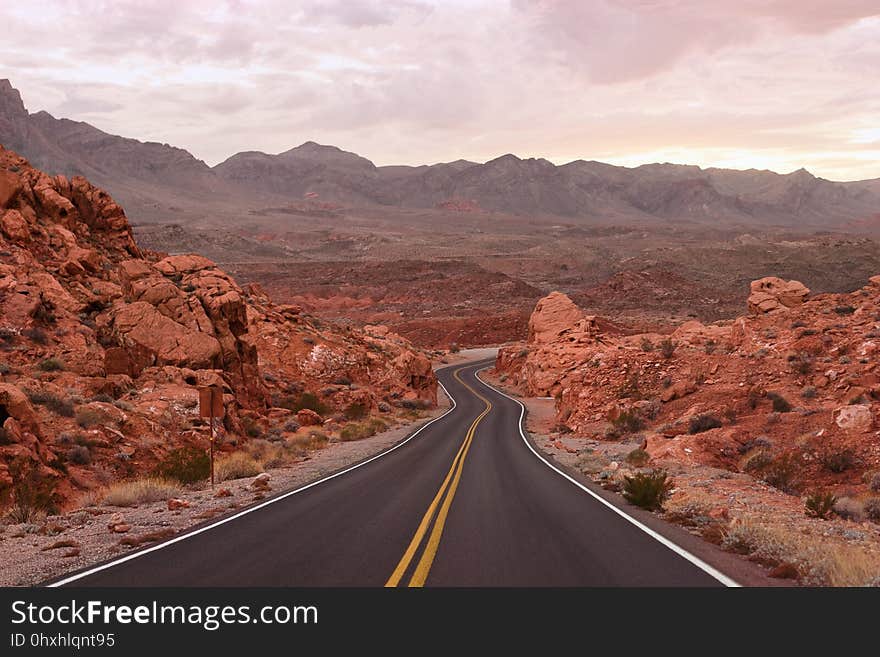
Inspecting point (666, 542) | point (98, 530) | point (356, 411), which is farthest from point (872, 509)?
point (356, 411)

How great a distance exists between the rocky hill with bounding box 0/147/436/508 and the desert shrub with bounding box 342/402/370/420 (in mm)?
105

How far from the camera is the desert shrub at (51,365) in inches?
770

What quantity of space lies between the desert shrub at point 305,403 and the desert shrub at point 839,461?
23.6 meters

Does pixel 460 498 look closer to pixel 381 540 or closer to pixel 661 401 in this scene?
pixel 381 540

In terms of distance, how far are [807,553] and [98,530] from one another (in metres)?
11.1

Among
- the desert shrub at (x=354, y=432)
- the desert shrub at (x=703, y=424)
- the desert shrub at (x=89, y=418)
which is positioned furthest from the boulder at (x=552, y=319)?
the desert shrub at (x=89, y=418)

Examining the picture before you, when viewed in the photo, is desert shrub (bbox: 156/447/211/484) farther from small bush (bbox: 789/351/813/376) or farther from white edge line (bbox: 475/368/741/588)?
small bush (bbox: 789/351/813/376)

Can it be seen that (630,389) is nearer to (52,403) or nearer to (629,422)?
(629,422)

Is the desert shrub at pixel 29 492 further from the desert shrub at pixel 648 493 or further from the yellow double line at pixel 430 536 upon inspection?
the desert shrub at pixel 648 493

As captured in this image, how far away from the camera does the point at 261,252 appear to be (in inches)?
7869

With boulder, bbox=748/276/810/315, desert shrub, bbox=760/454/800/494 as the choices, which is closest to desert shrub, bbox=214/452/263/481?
desert shrub, bbox=760/454/800/494

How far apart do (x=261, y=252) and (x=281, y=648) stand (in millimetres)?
204170

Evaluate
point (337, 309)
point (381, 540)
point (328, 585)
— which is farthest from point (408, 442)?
point (337, 309)

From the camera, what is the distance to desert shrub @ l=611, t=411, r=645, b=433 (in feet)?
82.6
